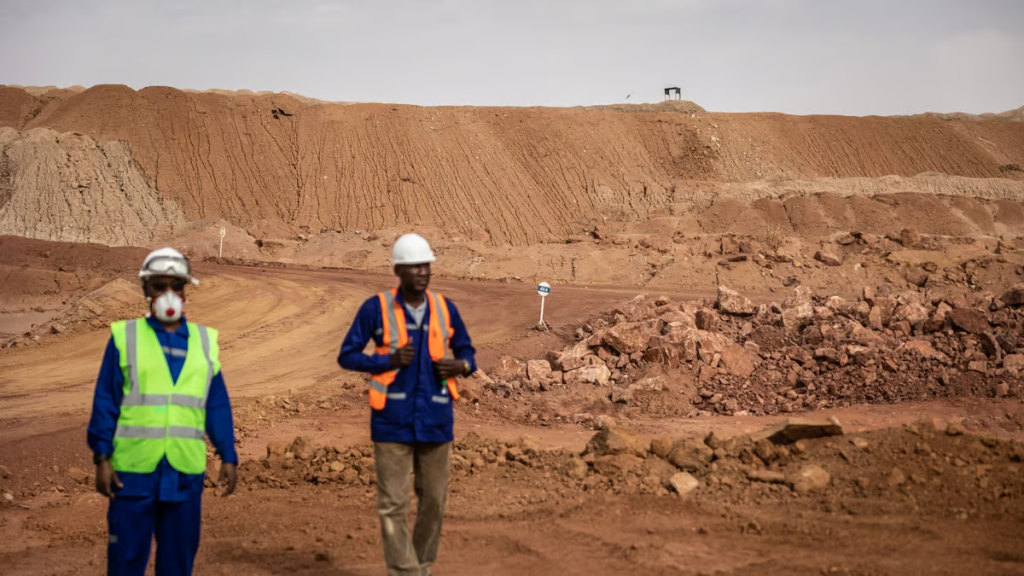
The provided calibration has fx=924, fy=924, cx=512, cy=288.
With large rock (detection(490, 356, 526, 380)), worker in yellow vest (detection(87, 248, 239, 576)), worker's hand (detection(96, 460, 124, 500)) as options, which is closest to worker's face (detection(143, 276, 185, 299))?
worker in yellow vest (detection(87, 248, 239, 576))

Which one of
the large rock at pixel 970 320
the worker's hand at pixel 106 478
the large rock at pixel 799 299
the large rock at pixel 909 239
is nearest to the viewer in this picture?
the worker's hand at pixel 106 478

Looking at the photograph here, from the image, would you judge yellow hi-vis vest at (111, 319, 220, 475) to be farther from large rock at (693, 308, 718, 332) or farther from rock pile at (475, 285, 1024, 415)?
large rock at (693, 308, 718, 332)

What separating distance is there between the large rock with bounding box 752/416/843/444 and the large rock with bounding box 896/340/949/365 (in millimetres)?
4867

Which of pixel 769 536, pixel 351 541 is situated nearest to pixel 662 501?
pixel 769 536

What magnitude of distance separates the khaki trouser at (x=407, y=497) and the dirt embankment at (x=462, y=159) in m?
31.2

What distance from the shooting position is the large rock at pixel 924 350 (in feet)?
38.1

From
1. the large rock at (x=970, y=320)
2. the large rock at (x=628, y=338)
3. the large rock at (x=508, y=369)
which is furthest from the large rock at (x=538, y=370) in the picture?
the large rock at (x=970, y=320)

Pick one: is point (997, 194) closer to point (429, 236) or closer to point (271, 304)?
point (429, 236)

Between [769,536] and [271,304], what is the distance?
52.1 feet

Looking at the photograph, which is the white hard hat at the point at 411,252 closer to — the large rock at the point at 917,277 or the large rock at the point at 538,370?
the large rock at the point at 538,370

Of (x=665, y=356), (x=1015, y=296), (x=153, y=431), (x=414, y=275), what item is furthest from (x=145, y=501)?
(x=1015, y=296)

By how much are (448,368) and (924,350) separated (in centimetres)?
890

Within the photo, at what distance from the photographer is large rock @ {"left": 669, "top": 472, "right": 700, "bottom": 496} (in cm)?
703

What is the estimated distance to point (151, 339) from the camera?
4289mm
